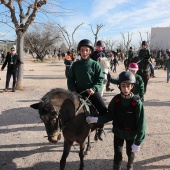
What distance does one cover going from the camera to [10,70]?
10.5 meters

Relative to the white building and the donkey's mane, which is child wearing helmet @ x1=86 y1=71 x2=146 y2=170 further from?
the white building

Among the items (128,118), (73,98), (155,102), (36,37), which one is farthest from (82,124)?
(36,37)

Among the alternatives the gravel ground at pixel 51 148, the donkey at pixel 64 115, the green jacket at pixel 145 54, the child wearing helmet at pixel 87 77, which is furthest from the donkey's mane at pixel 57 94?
the green jacket at pixel 145 54

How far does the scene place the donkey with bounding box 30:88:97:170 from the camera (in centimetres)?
265

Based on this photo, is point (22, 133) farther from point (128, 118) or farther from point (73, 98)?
point (128, 118)

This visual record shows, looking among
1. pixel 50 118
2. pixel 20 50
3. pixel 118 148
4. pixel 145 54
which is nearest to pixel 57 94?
pixel 50 118

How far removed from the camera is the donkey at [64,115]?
2652 mm

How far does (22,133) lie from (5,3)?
656 cm

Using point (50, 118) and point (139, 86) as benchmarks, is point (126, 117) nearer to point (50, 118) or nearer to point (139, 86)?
point (50, 118)

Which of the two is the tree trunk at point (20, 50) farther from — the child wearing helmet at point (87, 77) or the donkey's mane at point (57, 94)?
the donkey's mane at point (57, 94)

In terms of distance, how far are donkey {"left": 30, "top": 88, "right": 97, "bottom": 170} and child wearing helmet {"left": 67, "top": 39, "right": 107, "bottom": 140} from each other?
39 centimetres

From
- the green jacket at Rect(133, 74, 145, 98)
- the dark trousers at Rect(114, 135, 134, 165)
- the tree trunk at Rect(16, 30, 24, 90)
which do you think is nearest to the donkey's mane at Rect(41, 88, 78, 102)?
the dark trousers at Rect(114, 135, 134, 165)

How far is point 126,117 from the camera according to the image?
9.93 ft

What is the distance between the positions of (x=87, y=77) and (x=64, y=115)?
0.91 meters
